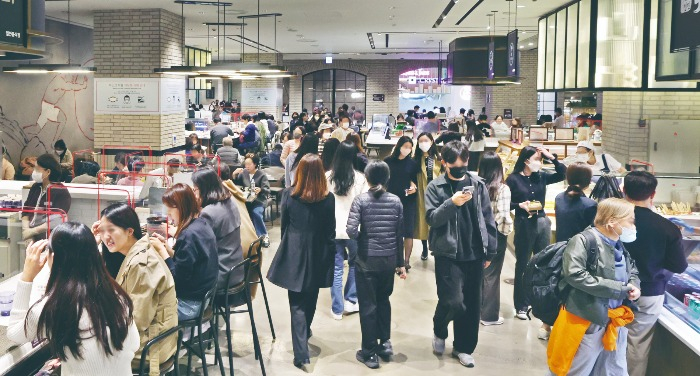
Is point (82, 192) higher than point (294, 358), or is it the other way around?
point (82, 192)

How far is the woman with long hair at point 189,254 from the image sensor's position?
187 inches

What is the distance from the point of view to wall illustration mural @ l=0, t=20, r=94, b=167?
13.6 meters

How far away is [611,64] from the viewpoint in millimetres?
10797

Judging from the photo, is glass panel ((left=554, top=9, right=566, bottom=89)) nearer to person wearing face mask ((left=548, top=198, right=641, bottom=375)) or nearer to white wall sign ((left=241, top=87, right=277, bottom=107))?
person wearing face mask ((left=548, top=198, right=641, bottom=375))

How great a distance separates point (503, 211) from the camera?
6.61 metres

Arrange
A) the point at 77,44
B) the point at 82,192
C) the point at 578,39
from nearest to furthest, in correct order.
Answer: the point at 82,192
the point at 578,39
the point at 77,44

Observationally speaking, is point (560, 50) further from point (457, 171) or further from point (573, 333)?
point (573, 333)

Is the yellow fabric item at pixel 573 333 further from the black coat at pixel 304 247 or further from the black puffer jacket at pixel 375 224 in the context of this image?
the black coat at pixel 304 247

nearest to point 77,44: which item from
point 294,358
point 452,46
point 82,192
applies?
point 452,46

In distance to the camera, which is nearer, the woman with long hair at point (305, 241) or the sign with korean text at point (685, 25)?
the sign with korean text at point (685, 25)

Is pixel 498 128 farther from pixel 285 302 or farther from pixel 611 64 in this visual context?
pixel 285 302

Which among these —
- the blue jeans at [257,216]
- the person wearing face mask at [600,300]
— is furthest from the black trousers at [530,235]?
the blue jeans at [257,216]

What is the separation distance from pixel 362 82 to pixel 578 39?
23040mm

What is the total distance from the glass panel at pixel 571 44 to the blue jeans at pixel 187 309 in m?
9.20
